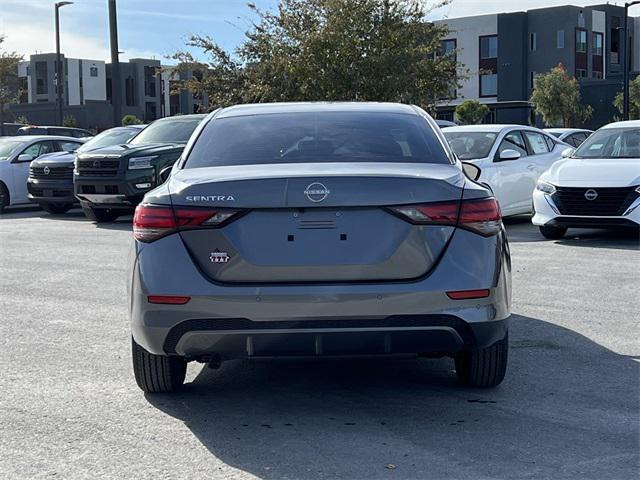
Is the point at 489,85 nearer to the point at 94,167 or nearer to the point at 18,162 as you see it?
the point at 18,162

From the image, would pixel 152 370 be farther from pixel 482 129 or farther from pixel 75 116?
pixel 75 116

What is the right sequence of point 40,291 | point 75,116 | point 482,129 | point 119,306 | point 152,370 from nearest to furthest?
point 152,370 → point 119,306 → point 40,291 → point 482,129 → point 75,116

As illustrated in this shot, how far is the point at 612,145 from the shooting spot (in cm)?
1348

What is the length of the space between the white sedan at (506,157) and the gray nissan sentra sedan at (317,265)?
9608 millimetres

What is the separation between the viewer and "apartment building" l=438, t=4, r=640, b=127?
67.7 meters

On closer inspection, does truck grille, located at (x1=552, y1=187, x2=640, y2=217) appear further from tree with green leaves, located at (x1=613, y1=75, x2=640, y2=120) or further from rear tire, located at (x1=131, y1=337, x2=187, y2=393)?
tree with green leaves, located at (x1=613, y1=75, x2=640, y2=120)

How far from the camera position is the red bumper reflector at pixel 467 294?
4789mm

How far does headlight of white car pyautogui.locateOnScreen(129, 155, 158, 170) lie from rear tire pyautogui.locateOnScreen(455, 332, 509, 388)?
12.0 metres

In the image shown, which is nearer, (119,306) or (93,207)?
(119,306)

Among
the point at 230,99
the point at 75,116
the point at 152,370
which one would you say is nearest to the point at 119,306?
the point at 152,370

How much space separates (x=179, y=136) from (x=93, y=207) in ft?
6.76

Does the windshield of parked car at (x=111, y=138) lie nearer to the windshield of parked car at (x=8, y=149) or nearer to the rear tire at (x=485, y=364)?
the windshield of parked car at (x=8, y=149)

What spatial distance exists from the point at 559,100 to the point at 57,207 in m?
42.1

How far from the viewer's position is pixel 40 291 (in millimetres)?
9555
